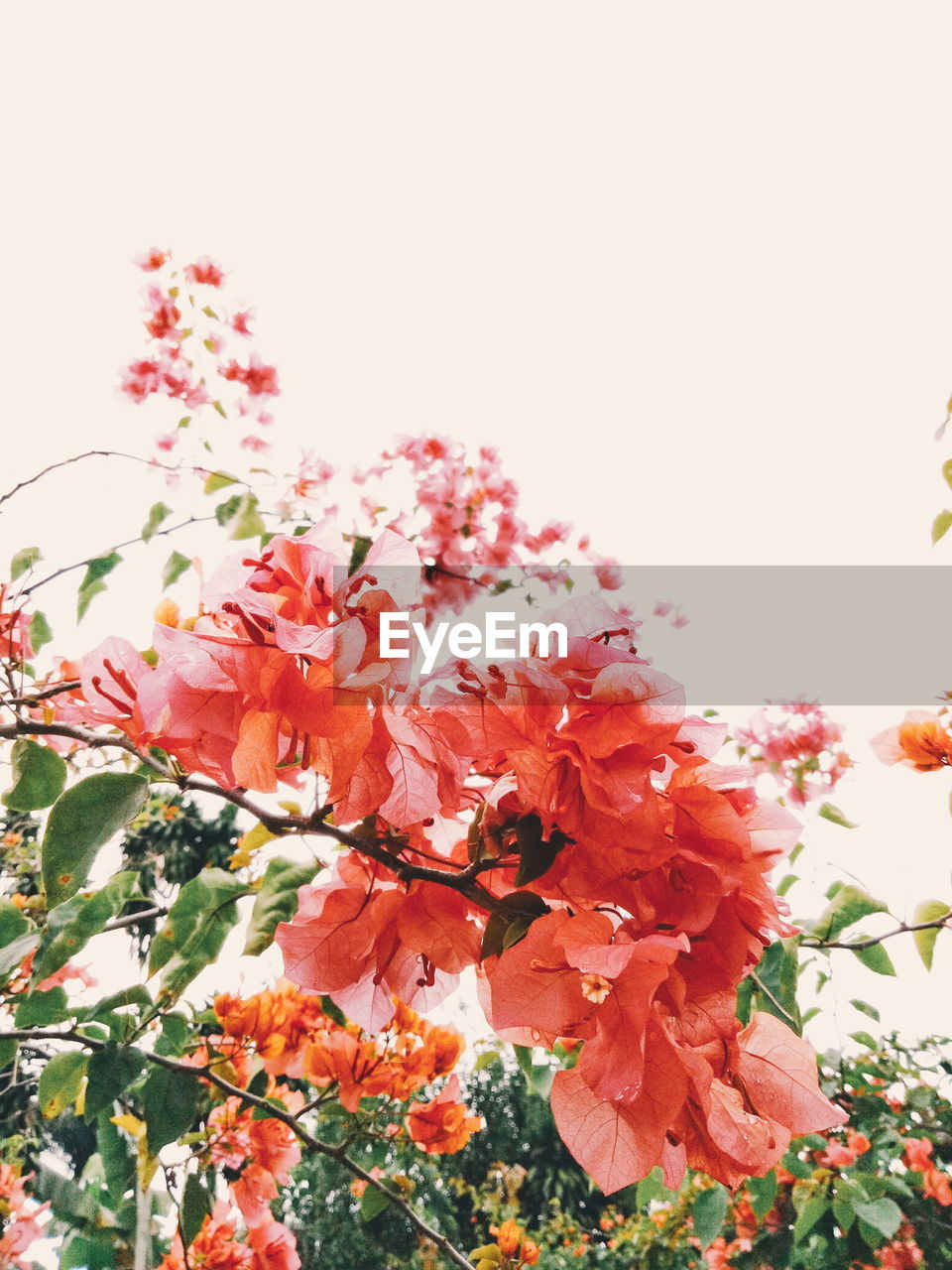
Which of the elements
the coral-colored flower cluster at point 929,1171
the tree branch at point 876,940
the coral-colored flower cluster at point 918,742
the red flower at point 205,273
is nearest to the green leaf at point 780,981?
the tree branch at point 876,940

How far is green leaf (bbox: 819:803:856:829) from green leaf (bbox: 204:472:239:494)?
34.5 inches

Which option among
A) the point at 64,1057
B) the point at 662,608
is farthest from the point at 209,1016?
the point at 662,608

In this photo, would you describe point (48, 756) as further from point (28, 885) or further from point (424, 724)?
point (28, 885)

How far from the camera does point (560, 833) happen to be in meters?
0.34

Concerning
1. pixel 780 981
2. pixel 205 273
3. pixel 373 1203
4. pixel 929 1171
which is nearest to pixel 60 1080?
pixel 373 1203

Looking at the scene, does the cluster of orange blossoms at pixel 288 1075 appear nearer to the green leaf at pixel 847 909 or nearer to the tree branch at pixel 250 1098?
the tree branch at pixel 250 1098

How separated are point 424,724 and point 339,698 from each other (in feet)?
0.14

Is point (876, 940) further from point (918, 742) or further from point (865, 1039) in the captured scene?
point (865, 1039)

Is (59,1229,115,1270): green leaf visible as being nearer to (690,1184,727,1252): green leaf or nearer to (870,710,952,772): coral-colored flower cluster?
(690,1184,727,1252): green leaf

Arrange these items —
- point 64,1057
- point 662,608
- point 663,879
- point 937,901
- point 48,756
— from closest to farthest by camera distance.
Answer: point 663,879 < point 48,756 < point 64,1057 < point 937,901 < point 662,608

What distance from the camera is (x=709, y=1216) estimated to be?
1097 mm

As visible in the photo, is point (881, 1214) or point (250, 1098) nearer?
point (250, 1098)

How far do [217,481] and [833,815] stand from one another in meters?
0.91

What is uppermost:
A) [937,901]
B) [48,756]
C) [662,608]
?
[48,756]
